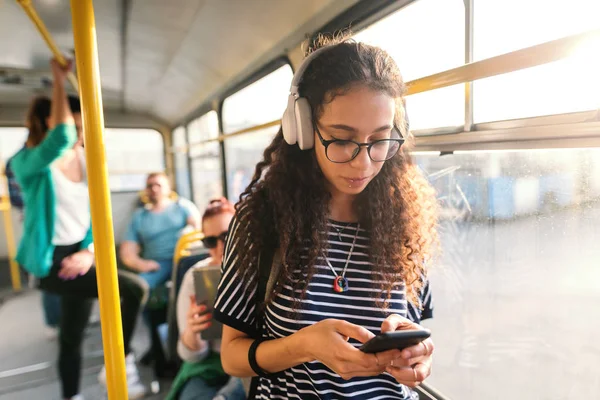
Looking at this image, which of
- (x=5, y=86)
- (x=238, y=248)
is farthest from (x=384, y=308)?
(x=5, y=86)

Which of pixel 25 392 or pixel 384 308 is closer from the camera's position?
pixel 384 308

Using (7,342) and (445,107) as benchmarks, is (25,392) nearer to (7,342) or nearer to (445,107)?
(7,342)

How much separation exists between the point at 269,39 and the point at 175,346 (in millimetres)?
2066

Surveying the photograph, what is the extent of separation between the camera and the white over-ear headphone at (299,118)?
0.92 meters

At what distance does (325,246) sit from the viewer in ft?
3.14

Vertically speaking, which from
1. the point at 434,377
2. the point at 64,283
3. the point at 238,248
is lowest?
the point at 434,377

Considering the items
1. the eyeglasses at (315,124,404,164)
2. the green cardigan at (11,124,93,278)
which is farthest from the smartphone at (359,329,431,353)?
the green cardigan at (11,124,93,278)

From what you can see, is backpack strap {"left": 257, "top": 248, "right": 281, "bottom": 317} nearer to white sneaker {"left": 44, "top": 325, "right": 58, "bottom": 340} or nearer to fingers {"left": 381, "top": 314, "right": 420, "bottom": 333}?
fingers {"left": 381, "top": 314, "right": 420, "bottom": 333}

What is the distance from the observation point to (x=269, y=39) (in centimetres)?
239

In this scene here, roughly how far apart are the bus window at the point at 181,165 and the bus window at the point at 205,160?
0.15 meters

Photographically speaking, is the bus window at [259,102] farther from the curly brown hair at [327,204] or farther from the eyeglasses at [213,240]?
the curly brown hair at [327,204]

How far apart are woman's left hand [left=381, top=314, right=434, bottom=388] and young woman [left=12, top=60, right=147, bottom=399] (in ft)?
5.90

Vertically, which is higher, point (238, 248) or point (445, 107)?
point (445, 107)

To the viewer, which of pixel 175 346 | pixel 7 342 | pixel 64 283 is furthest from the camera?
pixel 7 342
